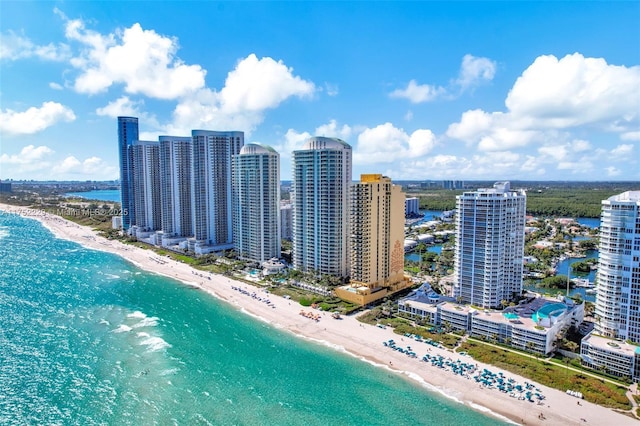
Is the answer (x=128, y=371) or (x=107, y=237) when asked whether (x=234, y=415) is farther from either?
(x=107, y=237)

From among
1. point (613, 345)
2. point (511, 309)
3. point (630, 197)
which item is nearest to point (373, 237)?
point (511, 309)

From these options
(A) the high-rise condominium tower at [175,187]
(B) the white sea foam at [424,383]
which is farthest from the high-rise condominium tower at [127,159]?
(B) the white sea foam at [424,383]

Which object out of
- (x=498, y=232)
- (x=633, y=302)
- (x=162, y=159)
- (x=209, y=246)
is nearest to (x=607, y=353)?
(x=633, y=302)

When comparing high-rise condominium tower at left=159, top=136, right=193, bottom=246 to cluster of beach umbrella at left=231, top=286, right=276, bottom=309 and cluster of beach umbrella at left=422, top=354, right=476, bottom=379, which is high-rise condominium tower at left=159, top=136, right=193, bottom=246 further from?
cluster of beach umbrella at left=422, top=354, right=476, bottom=379

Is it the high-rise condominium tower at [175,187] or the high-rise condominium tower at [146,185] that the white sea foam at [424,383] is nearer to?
the high-rise condominium tower at [175,187]

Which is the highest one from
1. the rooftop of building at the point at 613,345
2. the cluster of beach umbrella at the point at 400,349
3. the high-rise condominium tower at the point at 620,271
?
the high-rise condominium tower at the point at 620,271
